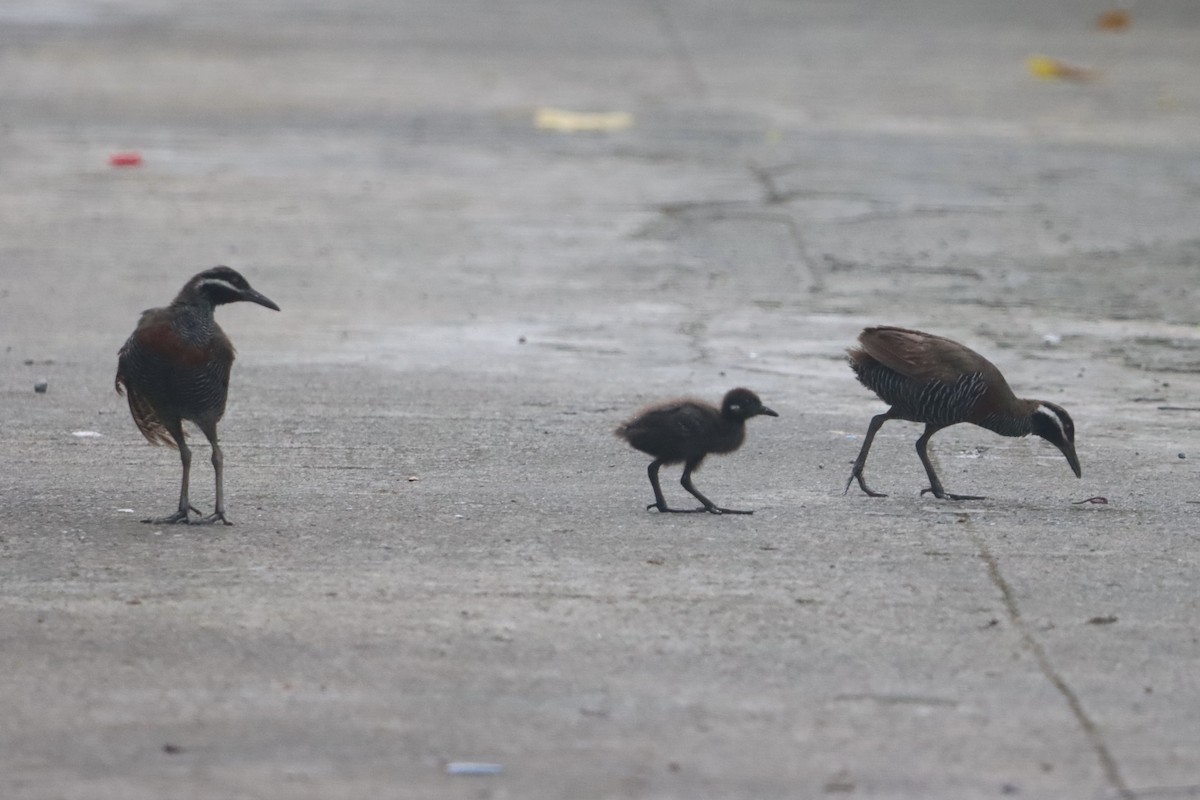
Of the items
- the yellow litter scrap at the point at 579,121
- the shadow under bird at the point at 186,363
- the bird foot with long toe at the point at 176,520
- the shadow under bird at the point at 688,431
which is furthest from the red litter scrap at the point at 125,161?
the shadow under bird at the point at 688,431

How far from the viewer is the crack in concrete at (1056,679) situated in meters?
4.97

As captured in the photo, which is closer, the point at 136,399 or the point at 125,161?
the point at 136,399

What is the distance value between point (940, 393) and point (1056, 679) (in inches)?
92.7

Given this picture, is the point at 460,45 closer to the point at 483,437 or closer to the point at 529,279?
the point at 529,279

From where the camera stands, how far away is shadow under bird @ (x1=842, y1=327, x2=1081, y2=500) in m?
7.86

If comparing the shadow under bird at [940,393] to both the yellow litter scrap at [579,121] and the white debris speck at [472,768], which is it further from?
the yellow litter scrap at [579,121]

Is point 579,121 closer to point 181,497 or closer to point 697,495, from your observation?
point 697,495

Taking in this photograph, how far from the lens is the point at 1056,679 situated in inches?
224

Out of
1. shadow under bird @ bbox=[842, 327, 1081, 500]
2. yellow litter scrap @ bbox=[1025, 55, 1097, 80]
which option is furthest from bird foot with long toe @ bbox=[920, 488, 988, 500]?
yellow litter scrap @ bbox=[1025, 55, 1097, 80]

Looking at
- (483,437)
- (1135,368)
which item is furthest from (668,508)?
(1135,368)

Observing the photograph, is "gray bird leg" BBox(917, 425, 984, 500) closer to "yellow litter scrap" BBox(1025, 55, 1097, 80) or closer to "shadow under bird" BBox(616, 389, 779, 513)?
"shadow under bird" BBox(616, 389, 779, 513)

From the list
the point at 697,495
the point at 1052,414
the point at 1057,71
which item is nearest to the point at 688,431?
the point at 697,495

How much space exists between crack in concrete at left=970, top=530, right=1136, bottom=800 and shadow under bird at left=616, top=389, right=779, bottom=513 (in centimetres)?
114

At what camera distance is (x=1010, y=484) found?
8312 millimetres
